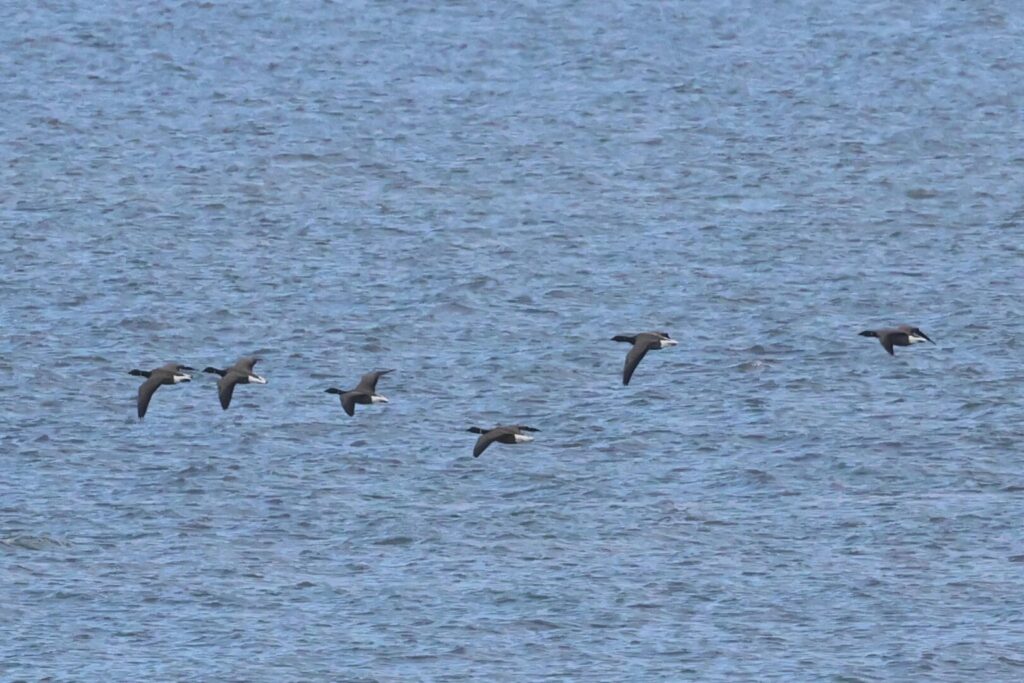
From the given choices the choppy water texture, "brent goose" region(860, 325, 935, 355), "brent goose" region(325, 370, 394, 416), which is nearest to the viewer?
"brent goose" region(325, 370, 394, 416)

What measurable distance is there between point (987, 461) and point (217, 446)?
1391 cm

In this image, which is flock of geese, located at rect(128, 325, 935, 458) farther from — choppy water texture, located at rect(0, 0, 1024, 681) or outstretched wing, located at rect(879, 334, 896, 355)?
choppy water texture, located at rect(0, 0, 1024, 681)

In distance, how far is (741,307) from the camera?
55906 millimetres

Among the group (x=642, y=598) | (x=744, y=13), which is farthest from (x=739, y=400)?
(x=744, y=13)

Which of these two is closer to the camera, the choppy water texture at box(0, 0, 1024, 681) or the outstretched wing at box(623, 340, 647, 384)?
the outstretched wing at box(623, 340, 647, 384)

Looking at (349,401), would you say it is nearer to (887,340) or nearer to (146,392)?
(146,392)

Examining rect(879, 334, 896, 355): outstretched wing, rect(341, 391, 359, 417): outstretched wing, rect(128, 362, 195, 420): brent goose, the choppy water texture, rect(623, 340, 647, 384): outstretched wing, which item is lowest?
the choppy water texture

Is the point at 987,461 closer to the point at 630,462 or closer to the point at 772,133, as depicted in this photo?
the point at 630,462

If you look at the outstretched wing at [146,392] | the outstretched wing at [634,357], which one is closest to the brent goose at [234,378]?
the outstretched wing at [146,392]

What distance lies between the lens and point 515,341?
53.5m

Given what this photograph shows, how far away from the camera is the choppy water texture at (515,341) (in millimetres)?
40312

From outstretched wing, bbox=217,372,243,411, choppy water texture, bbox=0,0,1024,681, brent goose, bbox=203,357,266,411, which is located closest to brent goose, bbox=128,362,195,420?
brent goose, bbox=203,357,266,411

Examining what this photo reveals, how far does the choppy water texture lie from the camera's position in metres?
40.3

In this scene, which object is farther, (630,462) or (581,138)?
(581,138)
